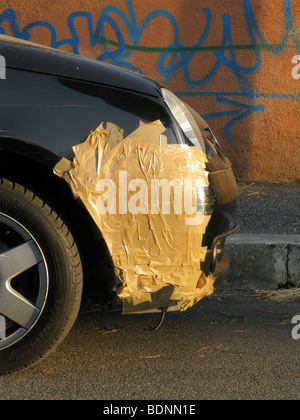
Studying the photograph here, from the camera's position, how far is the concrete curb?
4.59 metres

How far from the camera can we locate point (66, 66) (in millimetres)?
2926

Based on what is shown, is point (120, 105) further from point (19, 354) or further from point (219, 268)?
point (19, 354)

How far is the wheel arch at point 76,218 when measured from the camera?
9.52 feet

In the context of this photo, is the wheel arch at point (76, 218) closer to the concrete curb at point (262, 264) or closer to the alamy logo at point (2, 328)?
the alamy logo at point (2, 328)

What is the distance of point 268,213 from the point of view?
5.68m

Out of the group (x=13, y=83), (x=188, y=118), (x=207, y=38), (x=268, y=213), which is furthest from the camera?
(x=207, y=38)

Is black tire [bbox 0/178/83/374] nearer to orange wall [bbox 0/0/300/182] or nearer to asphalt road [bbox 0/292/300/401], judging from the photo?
asphalt road [bbox 0/292/300/401]

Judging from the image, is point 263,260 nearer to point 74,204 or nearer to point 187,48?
point 74,204

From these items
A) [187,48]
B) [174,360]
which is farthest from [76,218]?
[187,48]

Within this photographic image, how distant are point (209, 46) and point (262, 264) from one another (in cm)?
289

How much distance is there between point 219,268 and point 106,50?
4056mm

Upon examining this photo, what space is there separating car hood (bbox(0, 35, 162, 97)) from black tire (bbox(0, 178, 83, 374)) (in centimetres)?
51

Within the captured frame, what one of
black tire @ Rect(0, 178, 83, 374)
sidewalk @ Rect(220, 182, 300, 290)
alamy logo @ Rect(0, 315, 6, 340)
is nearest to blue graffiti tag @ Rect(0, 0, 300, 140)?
sidewalk @ Rect(220, 182, 300, 290)
